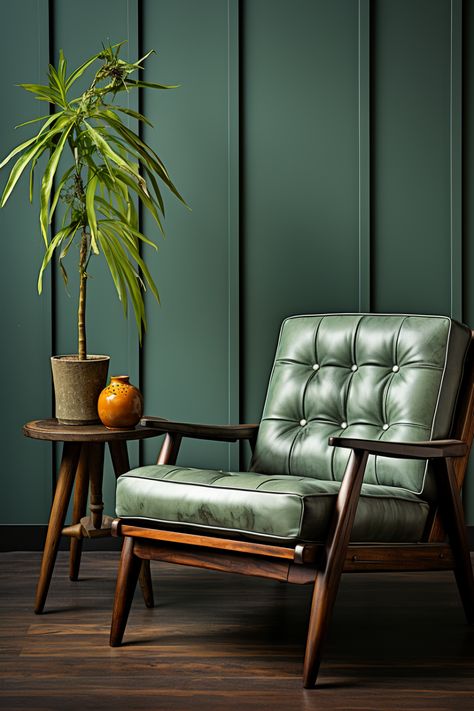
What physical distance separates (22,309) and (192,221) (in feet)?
2.49

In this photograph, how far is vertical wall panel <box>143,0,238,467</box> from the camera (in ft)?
11.3

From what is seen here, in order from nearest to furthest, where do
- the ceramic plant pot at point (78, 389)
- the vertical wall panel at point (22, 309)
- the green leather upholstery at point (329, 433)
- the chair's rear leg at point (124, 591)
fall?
the green leather upholstery at point (329, 433)
the chair's rear leg at point (124, 591)
the ceramic plant pot at point (78, 389)
the vertical wall panel at point (22, 309)

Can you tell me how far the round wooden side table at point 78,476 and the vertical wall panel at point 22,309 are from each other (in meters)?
0.50

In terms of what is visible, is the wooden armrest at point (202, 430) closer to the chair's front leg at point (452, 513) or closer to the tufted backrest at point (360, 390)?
the tufted backrest at point (360, 390)

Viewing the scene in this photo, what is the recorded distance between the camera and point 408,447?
7.55 ft

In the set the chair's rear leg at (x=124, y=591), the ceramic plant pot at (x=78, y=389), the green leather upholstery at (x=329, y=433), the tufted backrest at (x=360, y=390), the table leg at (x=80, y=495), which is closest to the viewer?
the green leather upholstery at (x=329, y=433)

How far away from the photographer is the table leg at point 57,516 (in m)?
2.73

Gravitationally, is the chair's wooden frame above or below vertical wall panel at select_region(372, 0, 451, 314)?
below

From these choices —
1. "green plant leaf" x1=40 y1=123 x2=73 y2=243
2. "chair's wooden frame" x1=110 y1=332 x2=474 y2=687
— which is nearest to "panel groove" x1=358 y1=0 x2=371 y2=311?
"chair's wooden frame" x1=110 y1=332 x2=474 y2=687

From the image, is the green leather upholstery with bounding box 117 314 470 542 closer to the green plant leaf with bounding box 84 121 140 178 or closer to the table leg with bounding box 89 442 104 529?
the table leg with bounding box 89 442 104 529

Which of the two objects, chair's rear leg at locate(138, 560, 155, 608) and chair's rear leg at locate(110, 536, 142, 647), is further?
chair's rear leg at locate(138, 560, 155, 608)

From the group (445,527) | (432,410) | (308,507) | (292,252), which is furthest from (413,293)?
(308,507)

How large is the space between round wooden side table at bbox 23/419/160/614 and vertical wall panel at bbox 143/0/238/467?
524mm

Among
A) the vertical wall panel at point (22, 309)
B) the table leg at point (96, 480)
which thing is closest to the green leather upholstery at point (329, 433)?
the table leg at point (96, 480)
